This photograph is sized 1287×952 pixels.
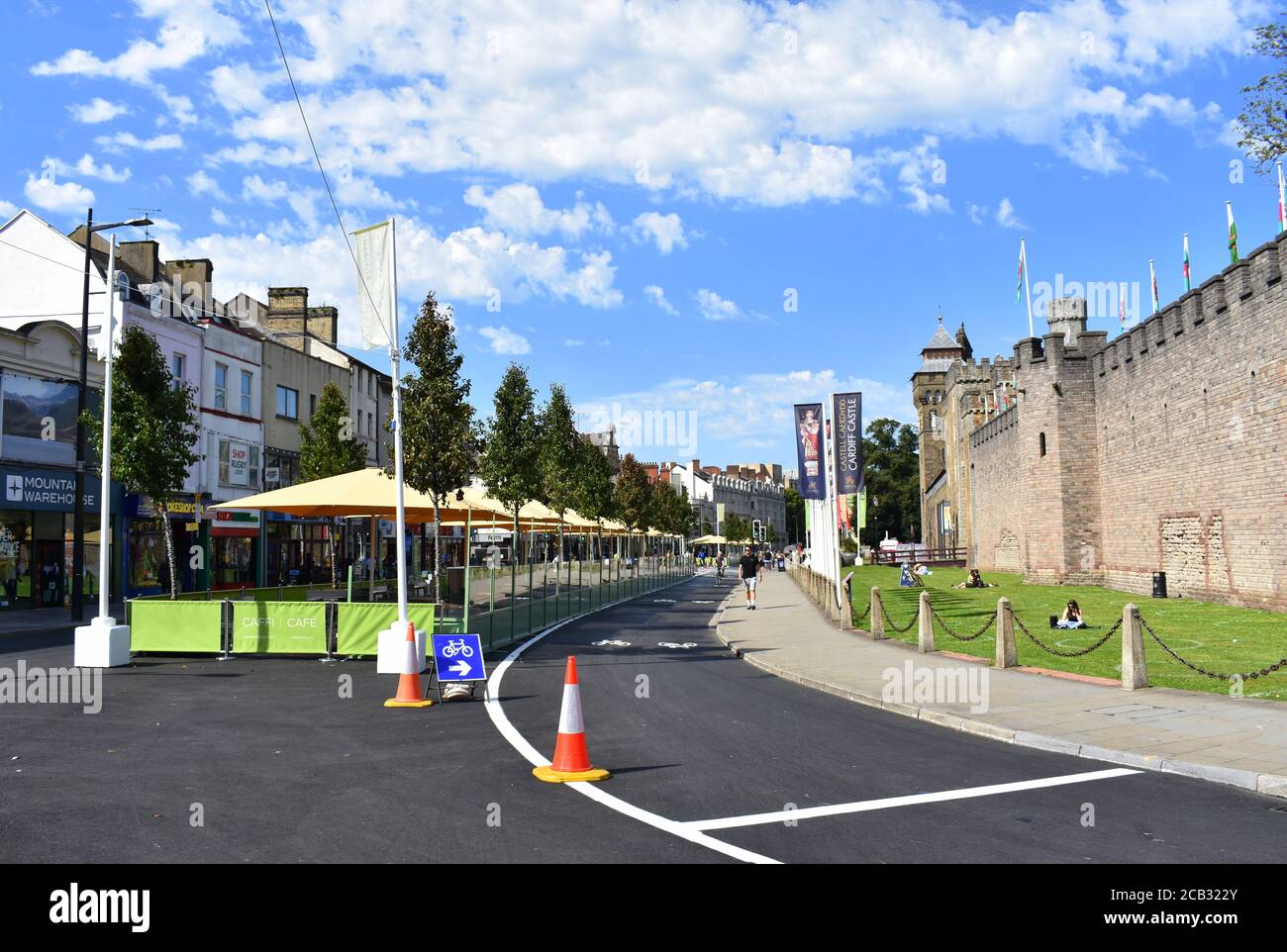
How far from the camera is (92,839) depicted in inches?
243

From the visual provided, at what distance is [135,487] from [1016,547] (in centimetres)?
4222

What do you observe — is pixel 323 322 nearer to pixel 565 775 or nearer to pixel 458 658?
pixel 458 658

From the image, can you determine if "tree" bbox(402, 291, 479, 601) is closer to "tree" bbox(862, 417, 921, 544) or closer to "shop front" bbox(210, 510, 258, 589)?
"shop front" bbox(210, 510, 258, 589)

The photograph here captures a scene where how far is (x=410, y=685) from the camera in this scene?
12203mm

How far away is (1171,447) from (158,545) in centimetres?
3388

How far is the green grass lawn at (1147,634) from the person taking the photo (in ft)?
44.3

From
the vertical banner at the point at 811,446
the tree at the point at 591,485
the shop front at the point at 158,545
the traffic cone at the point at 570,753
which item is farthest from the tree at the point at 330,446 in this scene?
the traffic cone at the point at 570,753

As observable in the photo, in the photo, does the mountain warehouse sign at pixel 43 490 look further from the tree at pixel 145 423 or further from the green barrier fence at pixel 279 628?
the green barrier fence at pixel 279 628

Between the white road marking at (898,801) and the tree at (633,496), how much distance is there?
52877 mm

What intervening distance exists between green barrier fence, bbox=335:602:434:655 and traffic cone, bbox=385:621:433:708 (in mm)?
3424
